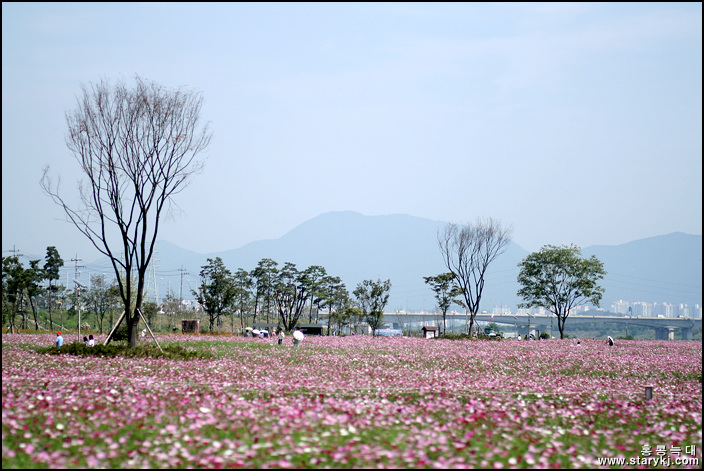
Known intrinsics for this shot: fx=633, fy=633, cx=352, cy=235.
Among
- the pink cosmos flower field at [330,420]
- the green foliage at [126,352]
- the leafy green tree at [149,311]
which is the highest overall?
the leafy green tree at [149,311]

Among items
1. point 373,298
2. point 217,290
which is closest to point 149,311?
point 217,290

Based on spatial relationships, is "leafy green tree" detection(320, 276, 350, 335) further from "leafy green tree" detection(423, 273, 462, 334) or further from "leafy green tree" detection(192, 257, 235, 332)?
"leafy green tree" detection(192, 257, 235, 332)

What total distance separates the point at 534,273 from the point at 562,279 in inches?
113

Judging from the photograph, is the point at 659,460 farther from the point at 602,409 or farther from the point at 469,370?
the point at 469,370

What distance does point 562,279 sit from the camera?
6556 cm

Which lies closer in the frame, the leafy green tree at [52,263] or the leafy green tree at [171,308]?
the leafy green tree at [52,263]

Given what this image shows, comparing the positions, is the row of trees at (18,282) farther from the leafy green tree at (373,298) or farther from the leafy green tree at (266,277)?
the leafy green tree at (373,298)

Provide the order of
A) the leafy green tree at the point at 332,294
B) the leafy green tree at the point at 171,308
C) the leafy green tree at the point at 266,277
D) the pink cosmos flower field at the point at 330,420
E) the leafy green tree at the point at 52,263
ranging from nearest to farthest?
the pink cosmos flower field at the point at 330,420 → the leafy green tree at the point at 52,263 → the leafy green tree at the point at 266,277 → the leafy green tree at the point at 332,294 → the leafy green tree at the point at 171,308

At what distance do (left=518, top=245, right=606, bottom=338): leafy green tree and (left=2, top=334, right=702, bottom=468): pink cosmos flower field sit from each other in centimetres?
4776

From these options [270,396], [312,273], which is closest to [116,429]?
[270,396]

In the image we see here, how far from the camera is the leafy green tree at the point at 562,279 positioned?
64312mm

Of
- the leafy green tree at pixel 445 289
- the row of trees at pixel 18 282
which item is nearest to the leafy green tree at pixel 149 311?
the row of trees at pixel 18 282

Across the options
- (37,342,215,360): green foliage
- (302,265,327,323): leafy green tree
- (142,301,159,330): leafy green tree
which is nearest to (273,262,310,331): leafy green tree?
(302,265,327,323): leafy green tree

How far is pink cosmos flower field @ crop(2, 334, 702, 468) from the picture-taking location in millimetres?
8430
